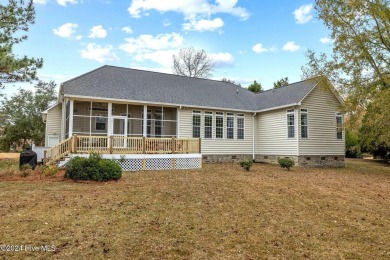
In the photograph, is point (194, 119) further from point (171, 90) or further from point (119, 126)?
point (119, 126)

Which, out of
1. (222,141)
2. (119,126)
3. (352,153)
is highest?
(119,126)

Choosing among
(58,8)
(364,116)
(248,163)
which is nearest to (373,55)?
(364,116)

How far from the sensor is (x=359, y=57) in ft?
52.9

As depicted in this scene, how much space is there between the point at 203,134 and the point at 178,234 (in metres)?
14.0

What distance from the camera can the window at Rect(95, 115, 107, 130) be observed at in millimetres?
16812

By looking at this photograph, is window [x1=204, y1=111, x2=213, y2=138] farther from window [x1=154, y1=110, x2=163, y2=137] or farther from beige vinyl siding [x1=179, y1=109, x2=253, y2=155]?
window [x1=154, y1=110, x2=163, y2=137]

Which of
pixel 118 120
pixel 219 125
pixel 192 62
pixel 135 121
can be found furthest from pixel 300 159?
pixel 192 62

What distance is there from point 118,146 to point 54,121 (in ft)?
22.8

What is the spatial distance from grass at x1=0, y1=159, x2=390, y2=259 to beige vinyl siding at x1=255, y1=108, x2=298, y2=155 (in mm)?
8676

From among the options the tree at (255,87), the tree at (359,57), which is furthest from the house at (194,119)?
the tree at (255,87)

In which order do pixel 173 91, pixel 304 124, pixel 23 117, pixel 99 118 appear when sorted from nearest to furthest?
pixel 99 118, pixel 304 124, pixel 173 91, pixel 23 117

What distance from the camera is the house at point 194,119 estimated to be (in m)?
15.8

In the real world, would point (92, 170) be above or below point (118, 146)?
below

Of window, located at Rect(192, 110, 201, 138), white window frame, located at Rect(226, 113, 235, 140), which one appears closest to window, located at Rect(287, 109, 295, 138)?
white window frame, located at Rect(226, 113, 235, 140)
